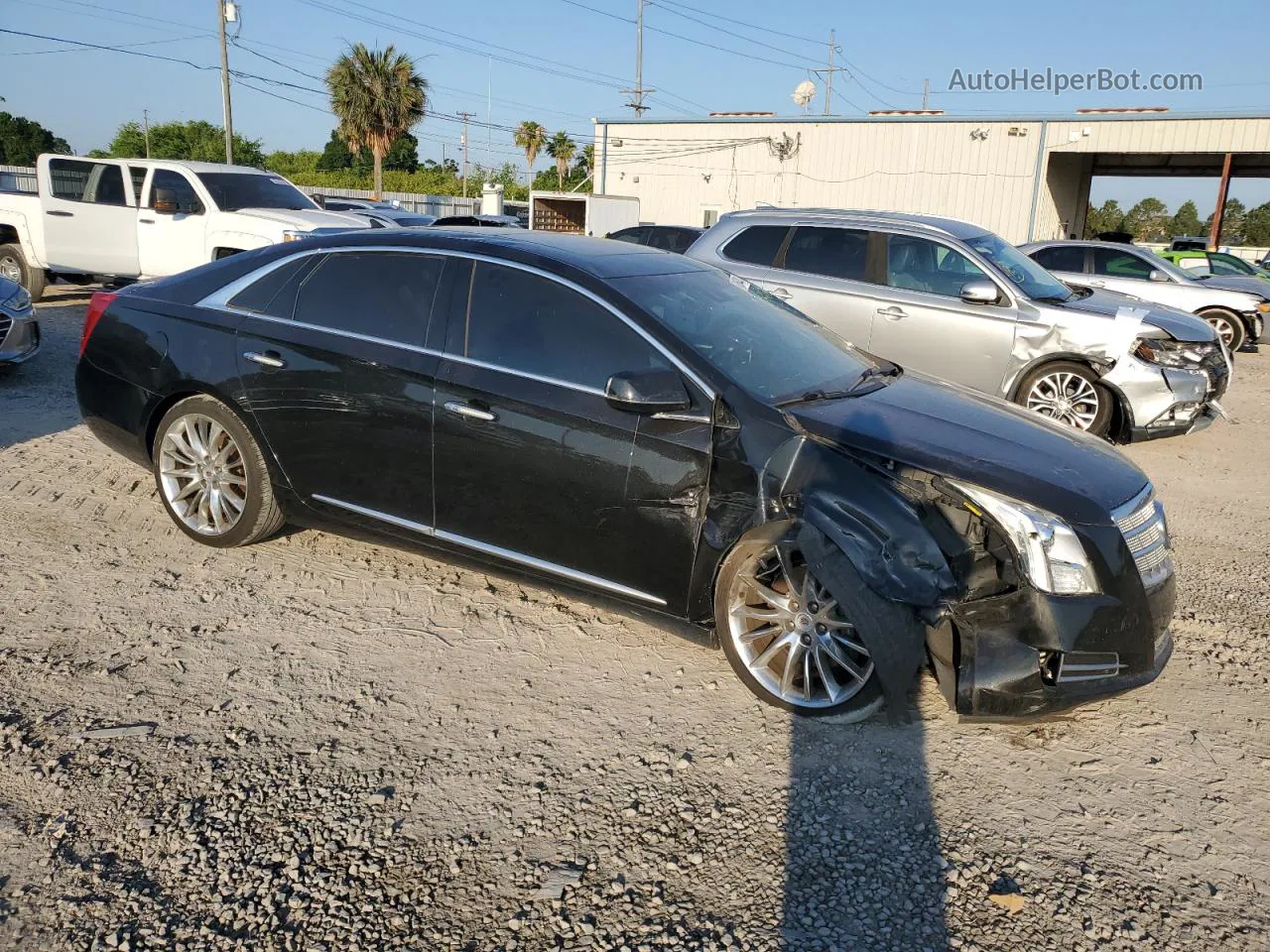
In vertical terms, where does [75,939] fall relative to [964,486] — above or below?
below

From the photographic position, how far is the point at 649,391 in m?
3.75

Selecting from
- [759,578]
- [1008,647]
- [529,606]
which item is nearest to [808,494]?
[759,578]

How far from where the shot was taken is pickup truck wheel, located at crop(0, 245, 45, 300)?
525 inches

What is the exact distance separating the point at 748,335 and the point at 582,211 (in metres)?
31.8

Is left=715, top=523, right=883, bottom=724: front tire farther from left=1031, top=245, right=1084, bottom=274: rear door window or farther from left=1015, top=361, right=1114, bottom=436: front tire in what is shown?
left=1031, top=245, right=1084, bottom=274: rear door window

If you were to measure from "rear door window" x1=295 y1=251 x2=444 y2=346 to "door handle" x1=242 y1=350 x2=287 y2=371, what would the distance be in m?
0.22

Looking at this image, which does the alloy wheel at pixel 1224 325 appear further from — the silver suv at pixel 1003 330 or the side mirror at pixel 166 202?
the side mirror at pixel 166 202

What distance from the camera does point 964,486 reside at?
11.6ft

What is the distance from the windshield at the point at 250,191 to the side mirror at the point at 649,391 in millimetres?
9956

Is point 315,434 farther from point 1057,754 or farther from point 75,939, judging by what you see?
point 1057,754

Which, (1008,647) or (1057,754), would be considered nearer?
(1008,647)

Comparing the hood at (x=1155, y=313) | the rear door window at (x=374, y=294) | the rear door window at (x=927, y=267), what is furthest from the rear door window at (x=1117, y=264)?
the rear door window at (x=374, y=294)

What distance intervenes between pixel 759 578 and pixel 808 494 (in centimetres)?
37

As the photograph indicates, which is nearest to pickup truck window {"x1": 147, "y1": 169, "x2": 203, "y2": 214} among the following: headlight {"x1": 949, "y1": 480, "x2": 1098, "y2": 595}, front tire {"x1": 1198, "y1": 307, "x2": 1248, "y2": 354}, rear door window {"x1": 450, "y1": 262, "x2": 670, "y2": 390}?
rear door window {"x1": 450, "y1": 262, "x2": 670, "y2": 390}
